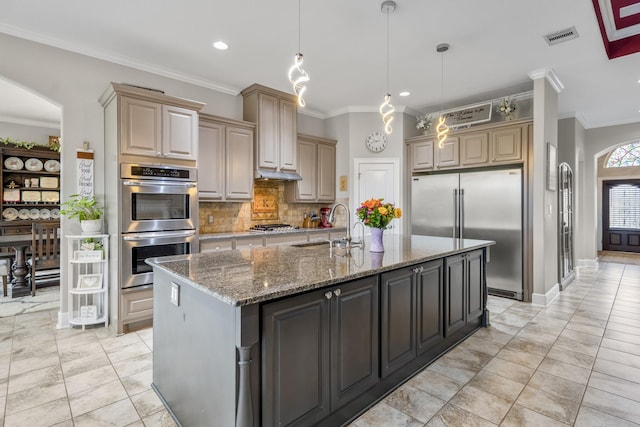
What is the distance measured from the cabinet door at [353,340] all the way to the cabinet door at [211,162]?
281cm

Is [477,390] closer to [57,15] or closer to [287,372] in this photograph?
[287,372]

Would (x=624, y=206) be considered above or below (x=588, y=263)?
above

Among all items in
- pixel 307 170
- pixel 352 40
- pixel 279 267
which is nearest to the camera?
pixel 279 267

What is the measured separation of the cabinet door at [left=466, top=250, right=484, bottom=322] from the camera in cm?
308

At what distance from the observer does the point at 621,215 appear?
9.34 metres

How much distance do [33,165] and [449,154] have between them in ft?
24.8

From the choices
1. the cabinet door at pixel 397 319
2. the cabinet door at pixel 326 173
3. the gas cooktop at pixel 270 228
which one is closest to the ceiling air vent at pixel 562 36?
the cabinet door at pixel 397 319

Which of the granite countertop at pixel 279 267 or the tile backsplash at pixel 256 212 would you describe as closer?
the granite countertop at pixel 279 267

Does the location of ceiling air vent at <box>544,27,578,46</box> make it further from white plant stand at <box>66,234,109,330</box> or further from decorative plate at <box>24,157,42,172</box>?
decorative plate at <box>24,157,42,172</box>

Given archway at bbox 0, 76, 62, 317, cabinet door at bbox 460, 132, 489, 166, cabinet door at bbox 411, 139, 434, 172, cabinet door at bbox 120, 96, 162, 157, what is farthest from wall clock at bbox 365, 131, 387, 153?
archway at bbox 0, 76, 62, 317

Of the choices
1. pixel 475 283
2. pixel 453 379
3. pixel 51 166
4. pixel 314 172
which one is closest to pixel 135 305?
pixel 453 379

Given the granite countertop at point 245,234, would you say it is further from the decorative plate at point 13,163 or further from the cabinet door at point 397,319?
the decorative plate at point 13,163

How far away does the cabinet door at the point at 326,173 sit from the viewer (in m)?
5.50

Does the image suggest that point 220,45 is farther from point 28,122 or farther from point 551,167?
point 28,122
